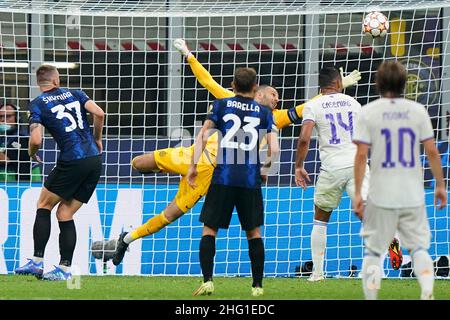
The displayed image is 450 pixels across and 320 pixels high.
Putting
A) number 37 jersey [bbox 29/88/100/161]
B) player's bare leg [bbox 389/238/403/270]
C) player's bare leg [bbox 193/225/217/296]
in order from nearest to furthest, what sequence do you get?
player's bare leg [bbox 193/225/217/296], number 37 jersey [bbox 29/88/100/161], player's bare leg [bbox 389/238/403/270]

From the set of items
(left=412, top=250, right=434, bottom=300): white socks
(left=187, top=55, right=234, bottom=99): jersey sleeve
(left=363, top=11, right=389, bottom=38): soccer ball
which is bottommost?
(left=412, top=250, right=434, bottom=300): white socks

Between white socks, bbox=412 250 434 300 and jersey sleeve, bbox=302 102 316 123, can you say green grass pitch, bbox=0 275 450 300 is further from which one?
jersey sleeve, bbox=302 102 316 123

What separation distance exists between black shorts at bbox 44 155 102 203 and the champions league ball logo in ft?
14.9

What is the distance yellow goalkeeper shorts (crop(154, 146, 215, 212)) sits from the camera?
11492 millimetres

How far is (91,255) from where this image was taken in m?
13.1

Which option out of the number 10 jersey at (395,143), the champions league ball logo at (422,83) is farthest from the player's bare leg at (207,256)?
the champions league ball logo at (422,83)

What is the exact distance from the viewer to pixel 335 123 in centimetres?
1077

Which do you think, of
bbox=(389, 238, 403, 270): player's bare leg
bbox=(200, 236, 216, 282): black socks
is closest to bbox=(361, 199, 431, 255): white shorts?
bbox=(200, 236, 216, 282): black socks

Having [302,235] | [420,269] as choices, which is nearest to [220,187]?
[420,269]

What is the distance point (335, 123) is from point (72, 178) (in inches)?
101

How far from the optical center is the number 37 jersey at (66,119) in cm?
1094

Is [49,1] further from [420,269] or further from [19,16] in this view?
[420,269]

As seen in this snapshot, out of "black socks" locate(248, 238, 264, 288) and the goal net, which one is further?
the goal net

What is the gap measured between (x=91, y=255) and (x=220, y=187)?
4.47 metres
